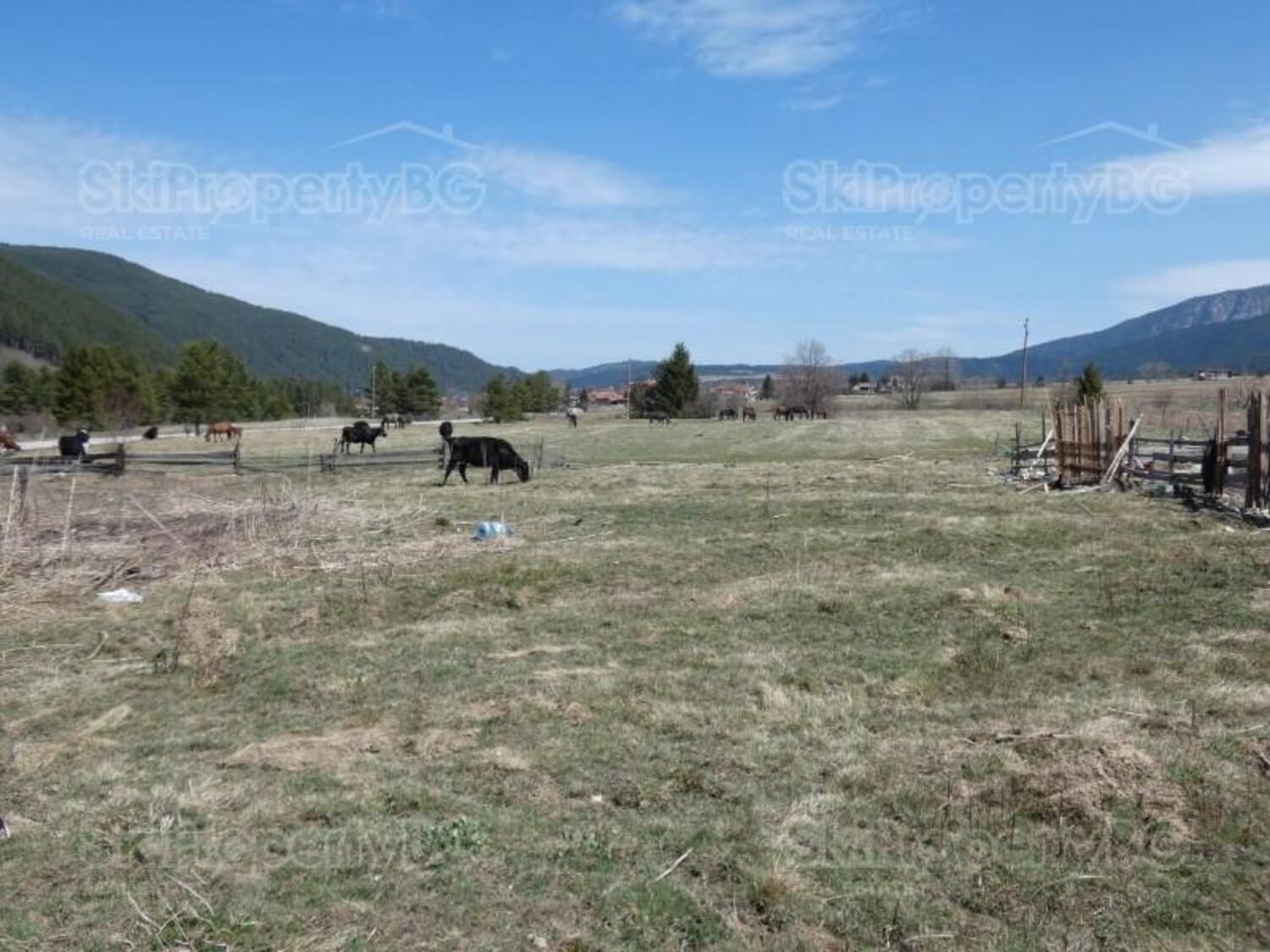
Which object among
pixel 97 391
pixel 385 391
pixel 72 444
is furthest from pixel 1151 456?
pixel 385 391

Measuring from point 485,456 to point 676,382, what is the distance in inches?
2199

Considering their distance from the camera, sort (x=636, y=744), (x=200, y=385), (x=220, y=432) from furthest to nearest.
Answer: (x=200, y=385) < (x=220, y=432) < (x=636, y=744)

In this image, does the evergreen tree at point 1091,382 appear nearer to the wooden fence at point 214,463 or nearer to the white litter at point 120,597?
the wooden fence at point 214,463

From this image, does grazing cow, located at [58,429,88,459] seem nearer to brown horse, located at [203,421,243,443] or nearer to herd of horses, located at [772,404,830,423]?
brown horse, located at [203,421,243,443]

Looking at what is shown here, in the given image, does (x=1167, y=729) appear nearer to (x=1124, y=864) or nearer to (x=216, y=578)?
(x=1124, y=864)

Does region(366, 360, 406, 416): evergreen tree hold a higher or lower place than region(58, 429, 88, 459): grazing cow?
higher

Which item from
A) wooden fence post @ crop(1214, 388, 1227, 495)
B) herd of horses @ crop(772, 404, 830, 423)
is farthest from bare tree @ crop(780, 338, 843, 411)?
wooden fence post @ crop(1214, 388, 1227, 495)

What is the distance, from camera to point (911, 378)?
10119 centimetres

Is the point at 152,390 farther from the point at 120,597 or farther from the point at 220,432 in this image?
the point at 120,597

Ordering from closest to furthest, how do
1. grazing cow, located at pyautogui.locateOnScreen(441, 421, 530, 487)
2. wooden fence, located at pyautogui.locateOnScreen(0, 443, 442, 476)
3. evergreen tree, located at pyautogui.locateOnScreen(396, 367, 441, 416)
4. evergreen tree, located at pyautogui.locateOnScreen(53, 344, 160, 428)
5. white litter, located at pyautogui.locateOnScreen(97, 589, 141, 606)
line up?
1. white litter, located at pyautogui.locateOnScreen(97, 589, 141, 606)
2. grazing cow, located at pyautogui.locateOnScreen(441, 421, 530, 487)
3. wooden fence, located at pyautogui.locateOnScreen(0, 443, 442, 476)
4. evergreen tree, located at pyautogui.locateOnScreen(53, 344, 160, 428)
5. evergreen tree, located at pyautogui.locateOnScreen(396, 367, 441, 416)

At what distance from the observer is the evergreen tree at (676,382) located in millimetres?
78188

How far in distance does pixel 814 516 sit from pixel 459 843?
43.1 ft

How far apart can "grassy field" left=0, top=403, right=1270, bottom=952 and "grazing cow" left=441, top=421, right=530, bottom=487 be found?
979 centimetres

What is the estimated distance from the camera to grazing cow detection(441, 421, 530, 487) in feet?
78.1
